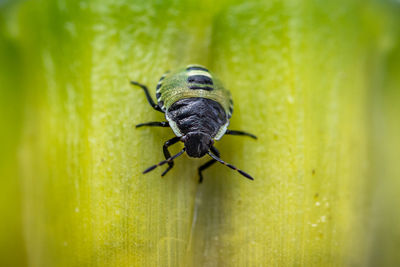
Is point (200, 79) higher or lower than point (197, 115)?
higher

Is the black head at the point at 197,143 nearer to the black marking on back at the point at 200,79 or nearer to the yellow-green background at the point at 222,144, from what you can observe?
the yellow-green background at the point at 222,144

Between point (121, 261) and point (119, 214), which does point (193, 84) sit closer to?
point (119, 214)

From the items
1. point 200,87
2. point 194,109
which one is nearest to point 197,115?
point 194,109

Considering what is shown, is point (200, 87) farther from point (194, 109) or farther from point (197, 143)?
point (197, 143)

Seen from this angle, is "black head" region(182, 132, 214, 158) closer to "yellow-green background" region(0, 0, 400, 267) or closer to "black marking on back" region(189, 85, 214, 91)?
"yellow-green background" region(0, 0, 400, 267)

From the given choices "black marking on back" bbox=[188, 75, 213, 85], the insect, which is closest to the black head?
the insect

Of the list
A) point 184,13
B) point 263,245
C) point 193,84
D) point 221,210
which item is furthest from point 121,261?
point 184,13
